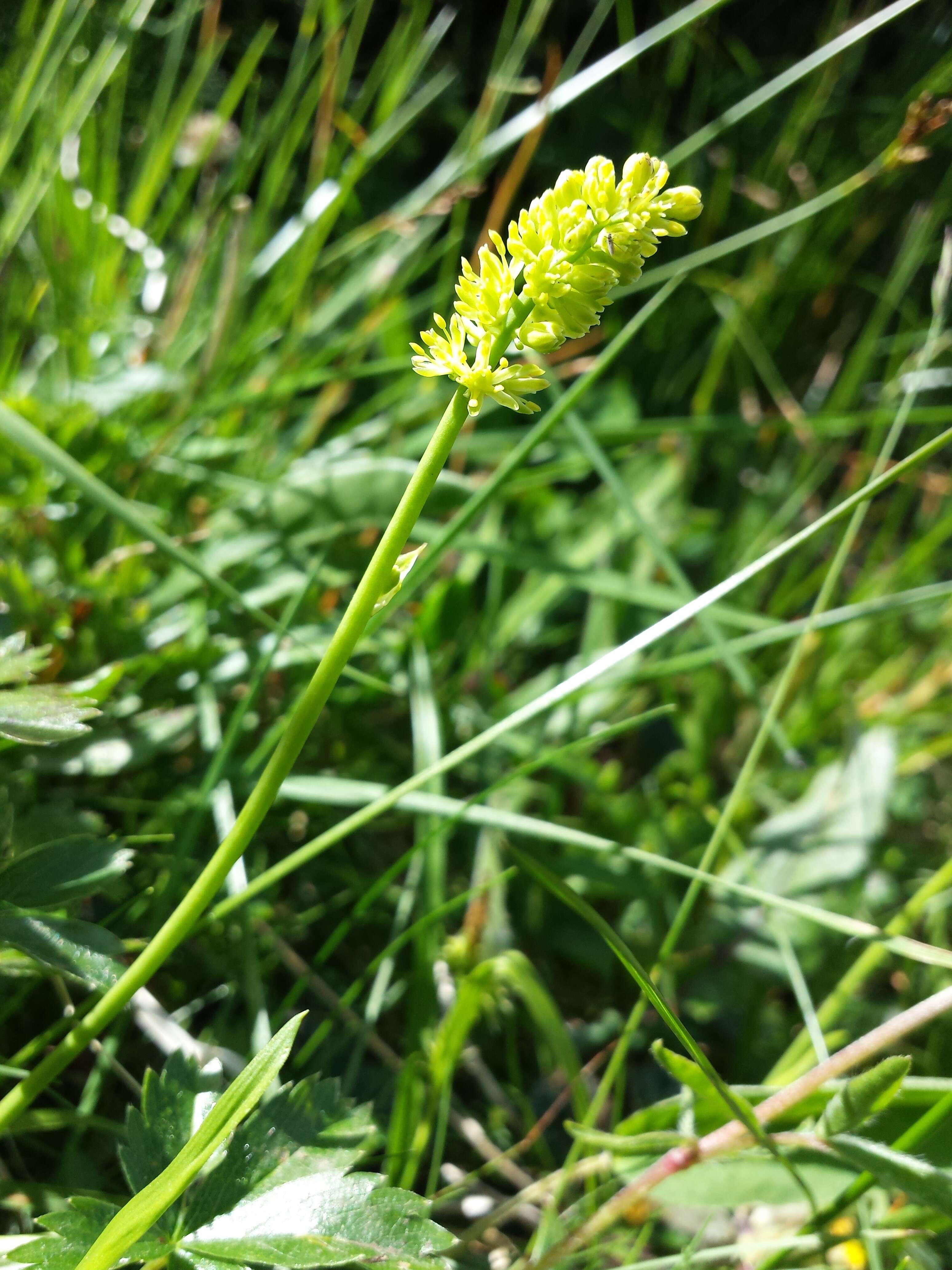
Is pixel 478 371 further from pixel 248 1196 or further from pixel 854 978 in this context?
pixel 854 978

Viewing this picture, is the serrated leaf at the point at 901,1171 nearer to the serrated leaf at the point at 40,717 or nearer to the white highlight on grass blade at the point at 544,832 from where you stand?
the white highlight on grass blade at the point at 544,832

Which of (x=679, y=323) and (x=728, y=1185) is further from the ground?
(x=679, y=323)

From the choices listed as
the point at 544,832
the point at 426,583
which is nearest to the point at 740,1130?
the point at 544,832

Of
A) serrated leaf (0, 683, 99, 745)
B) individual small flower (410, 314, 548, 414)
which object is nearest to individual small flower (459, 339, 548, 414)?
individual small flower (410, 314, 548, 414)

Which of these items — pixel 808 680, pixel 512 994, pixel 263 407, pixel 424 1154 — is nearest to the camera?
pixel 424 1154

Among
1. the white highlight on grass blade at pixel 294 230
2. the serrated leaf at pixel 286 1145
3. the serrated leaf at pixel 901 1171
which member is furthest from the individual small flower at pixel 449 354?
the white highlight on grass blade at pixel 294 230

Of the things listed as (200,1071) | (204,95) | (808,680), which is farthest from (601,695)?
(204,95)

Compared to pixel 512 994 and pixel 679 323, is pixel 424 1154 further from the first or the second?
pixel 679 323

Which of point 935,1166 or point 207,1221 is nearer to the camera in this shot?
point 207,1221
